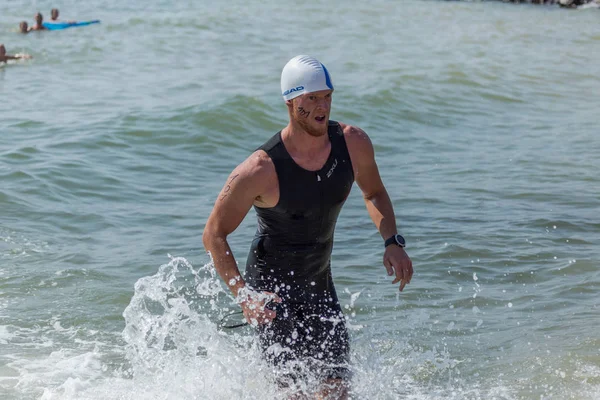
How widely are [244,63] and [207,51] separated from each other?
2.30 m

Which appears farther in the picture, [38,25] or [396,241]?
[38,25]

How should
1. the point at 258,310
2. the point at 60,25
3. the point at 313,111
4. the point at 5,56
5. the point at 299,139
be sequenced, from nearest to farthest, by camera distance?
the point at 258,310, the point at 313,111, the point at 299,139, the point at 5,56, the point at 60,25

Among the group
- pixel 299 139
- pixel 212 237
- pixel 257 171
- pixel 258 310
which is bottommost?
pixel 258 310

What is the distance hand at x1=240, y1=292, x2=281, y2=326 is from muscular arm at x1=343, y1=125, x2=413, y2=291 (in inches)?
29.5

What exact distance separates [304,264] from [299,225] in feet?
0.83

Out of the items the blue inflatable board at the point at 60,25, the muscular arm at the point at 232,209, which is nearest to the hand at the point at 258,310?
the muscular arm at the point at 232,209

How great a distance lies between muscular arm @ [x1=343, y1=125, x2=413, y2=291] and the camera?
5066mm

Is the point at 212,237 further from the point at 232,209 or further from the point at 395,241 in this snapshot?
the point at 395,241

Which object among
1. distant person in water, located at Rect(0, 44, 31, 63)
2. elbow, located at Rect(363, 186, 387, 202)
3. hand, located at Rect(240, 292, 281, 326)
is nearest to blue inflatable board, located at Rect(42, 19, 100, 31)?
distant person in water, located at Rect(0, 44, 31, 63)

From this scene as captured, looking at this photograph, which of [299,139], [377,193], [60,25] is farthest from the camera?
[60,25]

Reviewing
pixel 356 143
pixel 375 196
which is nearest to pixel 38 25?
pixel 375 196

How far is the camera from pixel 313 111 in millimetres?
4773

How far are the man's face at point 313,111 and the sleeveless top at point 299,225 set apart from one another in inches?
7.1

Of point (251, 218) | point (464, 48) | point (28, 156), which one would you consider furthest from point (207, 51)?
point (251, 218)
